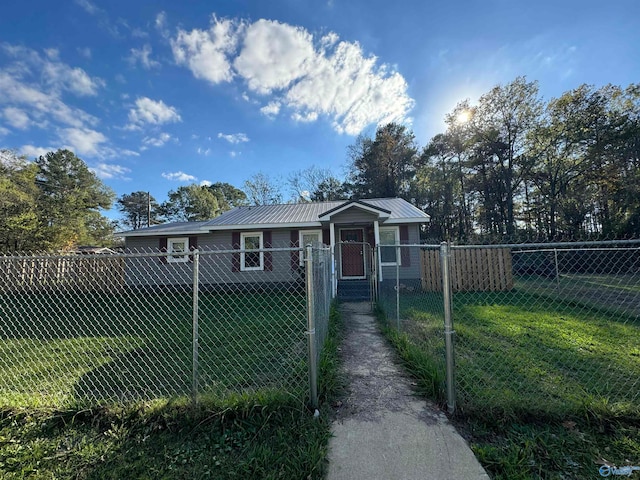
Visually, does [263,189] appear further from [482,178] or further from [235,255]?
[482,178]

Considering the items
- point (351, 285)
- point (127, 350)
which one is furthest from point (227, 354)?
point (351, 285)

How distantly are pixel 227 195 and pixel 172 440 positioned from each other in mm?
43263

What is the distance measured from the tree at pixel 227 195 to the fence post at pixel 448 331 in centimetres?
4106

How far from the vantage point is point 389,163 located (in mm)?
26391

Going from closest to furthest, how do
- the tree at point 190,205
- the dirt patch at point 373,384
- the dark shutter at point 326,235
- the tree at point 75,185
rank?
the dirt patch at point 373,384, the dark shutter at point 326,235, the tree at point 75,185, the tree at point 190,205

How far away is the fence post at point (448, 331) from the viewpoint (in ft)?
7.87

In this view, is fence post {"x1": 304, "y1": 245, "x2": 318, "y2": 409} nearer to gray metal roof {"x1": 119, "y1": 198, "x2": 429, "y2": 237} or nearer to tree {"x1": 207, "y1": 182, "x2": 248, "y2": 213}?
gray metal roof {"x1": 119, "y1": 198, "x2": 429, "y2": 237}

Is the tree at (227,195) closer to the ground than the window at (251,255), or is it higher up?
higher up

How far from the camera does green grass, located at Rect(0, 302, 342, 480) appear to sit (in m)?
1.89

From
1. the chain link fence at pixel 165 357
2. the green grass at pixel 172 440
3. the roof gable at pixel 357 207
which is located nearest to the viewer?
the green grass at pixel 172 440

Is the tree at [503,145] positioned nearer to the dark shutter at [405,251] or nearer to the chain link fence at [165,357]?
the dark shutter at [405,251]

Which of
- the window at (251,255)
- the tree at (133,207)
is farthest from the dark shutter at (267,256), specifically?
the tree at (133,207)
